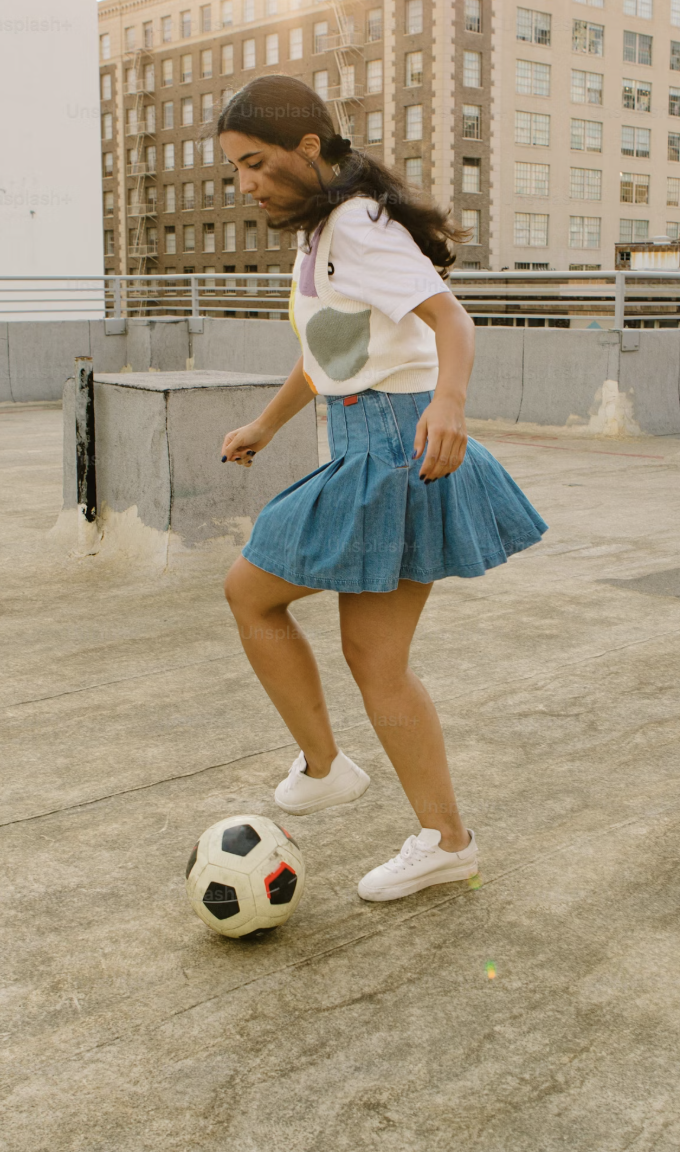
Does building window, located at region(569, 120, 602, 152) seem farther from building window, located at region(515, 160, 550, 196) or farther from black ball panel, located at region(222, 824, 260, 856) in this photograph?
black ball panel, located at region(222, 824, 260, 856)

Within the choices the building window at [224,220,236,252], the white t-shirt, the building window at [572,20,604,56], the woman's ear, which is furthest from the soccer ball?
the building window at [224,220,236,252]

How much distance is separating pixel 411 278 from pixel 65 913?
5.44ft

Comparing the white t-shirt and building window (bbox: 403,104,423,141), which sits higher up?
building window (bbox: 403,104,423,141)

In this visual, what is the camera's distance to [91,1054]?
2195 mm

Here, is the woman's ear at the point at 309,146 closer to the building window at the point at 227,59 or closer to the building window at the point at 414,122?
the building window at the point at 414,122

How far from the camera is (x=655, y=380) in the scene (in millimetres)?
12703

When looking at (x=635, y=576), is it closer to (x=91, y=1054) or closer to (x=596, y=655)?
(x=596, y=655)

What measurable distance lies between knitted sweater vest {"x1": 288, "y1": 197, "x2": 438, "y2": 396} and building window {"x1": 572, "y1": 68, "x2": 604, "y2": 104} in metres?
70.6

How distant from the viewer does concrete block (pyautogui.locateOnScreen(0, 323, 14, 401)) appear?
17438 mm

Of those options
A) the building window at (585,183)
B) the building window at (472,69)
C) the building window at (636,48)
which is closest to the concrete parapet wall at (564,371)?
the building window at (472,69)

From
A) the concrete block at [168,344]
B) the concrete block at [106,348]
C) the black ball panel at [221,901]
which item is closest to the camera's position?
the black ball panel at [221,901]

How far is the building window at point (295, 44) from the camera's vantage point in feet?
222

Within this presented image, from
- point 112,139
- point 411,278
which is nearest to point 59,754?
point 411,278

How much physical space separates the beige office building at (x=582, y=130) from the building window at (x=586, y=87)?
0.06 meters
